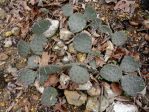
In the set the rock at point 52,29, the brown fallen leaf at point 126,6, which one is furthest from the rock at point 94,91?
the brown fallen leaf at point 126,6

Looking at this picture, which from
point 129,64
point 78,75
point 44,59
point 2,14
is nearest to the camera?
point 78,75

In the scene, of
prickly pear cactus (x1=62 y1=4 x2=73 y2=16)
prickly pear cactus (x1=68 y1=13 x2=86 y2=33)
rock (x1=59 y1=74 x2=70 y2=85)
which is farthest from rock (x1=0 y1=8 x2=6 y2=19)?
rock (x1=59 y1=74 x2=70 y2=85)

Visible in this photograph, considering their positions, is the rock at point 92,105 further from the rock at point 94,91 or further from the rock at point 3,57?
the rock at point 3,57

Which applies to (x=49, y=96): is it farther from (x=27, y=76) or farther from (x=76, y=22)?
(x=76, y=22)

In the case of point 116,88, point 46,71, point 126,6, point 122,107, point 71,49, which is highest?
point 126,6

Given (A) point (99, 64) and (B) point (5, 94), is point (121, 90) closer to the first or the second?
(A) point (99, 64)

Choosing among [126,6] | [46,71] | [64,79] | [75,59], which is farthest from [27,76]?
[126,6]

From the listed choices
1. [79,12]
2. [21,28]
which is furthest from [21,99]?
[79,12]
